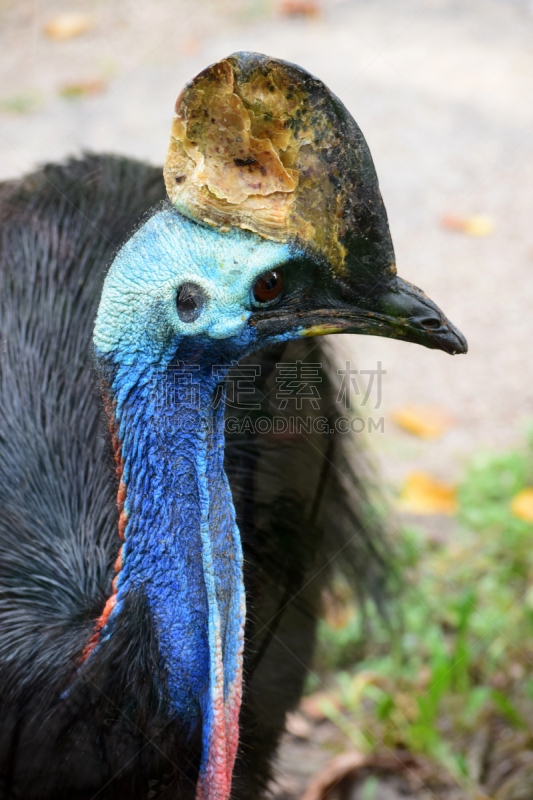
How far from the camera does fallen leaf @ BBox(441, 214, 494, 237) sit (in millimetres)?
3510

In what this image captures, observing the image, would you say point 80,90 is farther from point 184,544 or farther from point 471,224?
point 184,544

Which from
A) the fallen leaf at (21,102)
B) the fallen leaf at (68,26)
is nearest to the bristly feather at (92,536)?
the fallen leaf at (21,102)

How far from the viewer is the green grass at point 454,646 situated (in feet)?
7.06

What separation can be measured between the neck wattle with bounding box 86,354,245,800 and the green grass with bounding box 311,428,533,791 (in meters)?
0.98

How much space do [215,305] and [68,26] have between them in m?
3.71

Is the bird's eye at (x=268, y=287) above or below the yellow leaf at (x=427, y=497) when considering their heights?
above

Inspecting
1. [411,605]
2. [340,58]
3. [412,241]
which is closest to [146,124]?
[340,58]

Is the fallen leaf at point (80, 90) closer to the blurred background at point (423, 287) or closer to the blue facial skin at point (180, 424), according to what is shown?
the blurred background at point (423, 287)

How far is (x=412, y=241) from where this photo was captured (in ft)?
11.5

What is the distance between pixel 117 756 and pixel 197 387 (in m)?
0.55

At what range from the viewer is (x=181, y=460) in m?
1.26

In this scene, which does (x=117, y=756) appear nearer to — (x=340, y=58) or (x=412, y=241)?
(x=412, y=241)

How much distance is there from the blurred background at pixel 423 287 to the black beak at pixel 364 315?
0.94 meters

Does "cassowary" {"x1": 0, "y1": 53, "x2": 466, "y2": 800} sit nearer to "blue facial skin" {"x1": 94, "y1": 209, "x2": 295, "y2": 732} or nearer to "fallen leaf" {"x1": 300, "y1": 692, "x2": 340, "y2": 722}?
"blue facial skin" {"x1": 94, "y1": 209, "x2": 295, "y2": 732}
